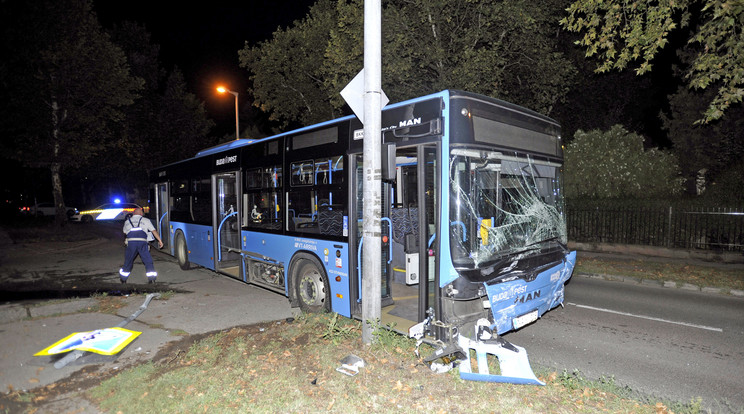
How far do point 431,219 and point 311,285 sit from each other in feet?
8.17

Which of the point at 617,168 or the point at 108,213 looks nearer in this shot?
the point at 617,168

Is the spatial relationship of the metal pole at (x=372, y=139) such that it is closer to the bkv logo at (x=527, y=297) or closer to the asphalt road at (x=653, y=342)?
the bkv logo at (x=527, y=297)

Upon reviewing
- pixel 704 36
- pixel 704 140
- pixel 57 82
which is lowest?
pixel 704 140

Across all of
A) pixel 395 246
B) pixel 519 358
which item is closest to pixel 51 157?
pixel 395 246

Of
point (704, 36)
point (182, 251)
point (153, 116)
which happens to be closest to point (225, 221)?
point (182, 251)

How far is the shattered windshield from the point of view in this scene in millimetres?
4637

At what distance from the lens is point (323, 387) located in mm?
4246

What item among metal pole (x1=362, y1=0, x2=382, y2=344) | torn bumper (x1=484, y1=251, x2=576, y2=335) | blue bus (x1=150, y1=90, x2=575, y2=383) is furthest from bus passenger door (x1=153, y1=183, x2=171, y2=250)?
torn bumper (x1=484, y1=251, x2=576, y2=335)

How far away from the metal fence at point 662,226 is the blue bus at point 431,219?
964 centimetres

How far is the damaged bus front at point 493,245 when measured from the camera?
4.61 metres

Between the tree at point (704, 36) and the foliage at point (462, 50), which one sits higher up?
the foliage at point (462, 50)

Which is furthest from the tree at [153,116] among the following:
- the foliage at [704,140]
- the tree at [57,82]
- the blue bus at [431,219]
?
the foliage at [704,140]

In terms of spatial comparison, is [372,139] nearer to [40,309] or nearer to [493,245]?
[493,245]

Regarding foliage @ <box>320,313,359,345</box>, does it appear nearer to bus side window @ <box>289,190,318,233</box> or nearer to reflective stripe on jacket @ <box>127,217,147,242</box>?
bus side window @ <box>289,190,318,233</box>
